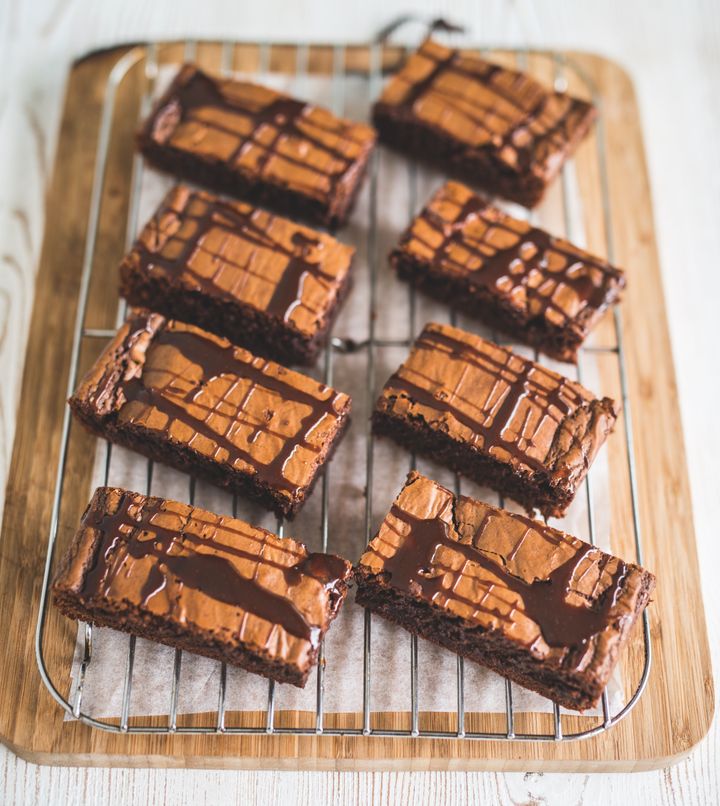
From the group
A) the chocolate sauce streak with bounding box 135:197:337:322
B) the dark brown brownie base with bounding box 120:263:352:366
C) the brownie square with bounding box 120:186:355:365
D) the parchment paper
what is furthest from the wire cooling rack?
the chocolate sauce streak with bounding box 135:197:337:322

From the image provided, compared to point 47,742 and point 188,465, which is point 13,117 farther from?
point 47,742

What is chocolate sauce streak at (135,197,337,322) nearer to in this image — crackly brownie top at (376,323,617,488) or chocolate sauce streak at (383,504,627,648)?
crackly brownie top at (376,323,617,488)

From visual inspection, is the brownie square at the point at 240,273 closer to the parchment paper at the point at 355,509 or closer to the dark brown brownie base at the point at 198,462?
the parchment paper at the point at 355,509

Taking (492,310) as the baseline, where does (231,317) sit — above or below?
below

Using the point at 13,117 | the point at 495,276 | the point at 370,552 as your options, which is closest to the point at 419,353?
the point at 495,276

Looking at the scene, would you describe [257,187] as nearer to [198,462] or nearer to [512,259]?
[512,259]

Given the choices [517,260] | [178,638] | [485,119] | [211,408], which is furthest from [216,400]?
[485,119]
